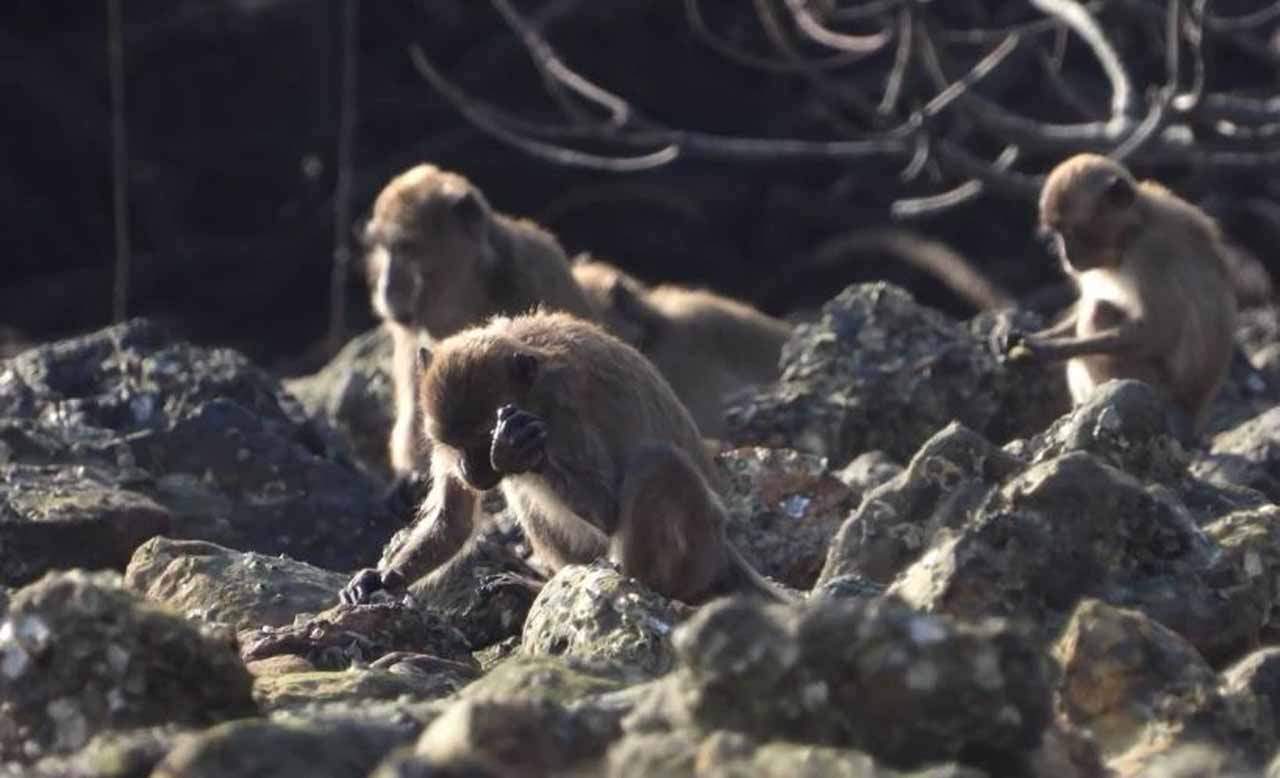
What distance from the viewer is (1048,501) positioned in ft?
19.6

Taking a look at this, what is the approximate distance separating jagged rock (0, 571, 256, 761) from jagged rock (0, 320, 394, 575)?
3.27m

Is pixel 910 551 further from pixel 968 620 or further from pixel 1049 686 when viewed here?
pixel 1049 686

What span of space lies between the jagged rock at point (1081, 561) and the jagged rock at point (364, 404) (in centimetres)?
562

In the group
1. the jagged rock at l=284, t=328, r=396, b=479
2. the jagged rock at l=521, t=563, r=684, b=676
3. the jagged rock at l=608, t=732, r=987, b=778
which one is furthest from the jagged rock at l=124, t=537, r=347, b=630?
the jagged rock at l=284, t=328, r=396, b=479

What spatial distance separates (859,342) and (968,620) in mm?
4725

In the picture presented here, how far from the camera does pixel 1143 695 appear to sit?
5246 mm

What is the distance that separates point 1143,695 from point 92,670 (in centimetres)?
179

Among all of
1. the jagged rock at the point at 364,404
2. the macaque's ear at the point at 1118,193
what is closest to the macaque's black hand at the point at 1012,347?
the macaque's ear at the point at 1118,193

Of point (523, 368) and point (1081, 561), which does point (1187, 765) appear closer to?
point (1081, 561)

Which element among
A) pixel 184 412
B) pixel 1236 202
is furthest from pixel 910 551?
pixel 1236 202

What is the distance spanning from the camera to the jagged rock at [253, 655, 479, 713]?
18.5 feet

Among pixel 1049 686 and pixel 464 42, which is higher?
pixel 1049 686

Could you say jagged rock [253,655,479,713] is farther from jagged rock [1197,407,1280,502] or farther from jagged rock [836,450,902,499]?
jagged rock [1197,407,1280,502]

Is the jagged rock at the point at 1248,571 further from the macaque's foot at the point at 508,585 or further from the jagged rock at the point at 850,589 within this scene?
the macaque's foot at the point at 508,585
